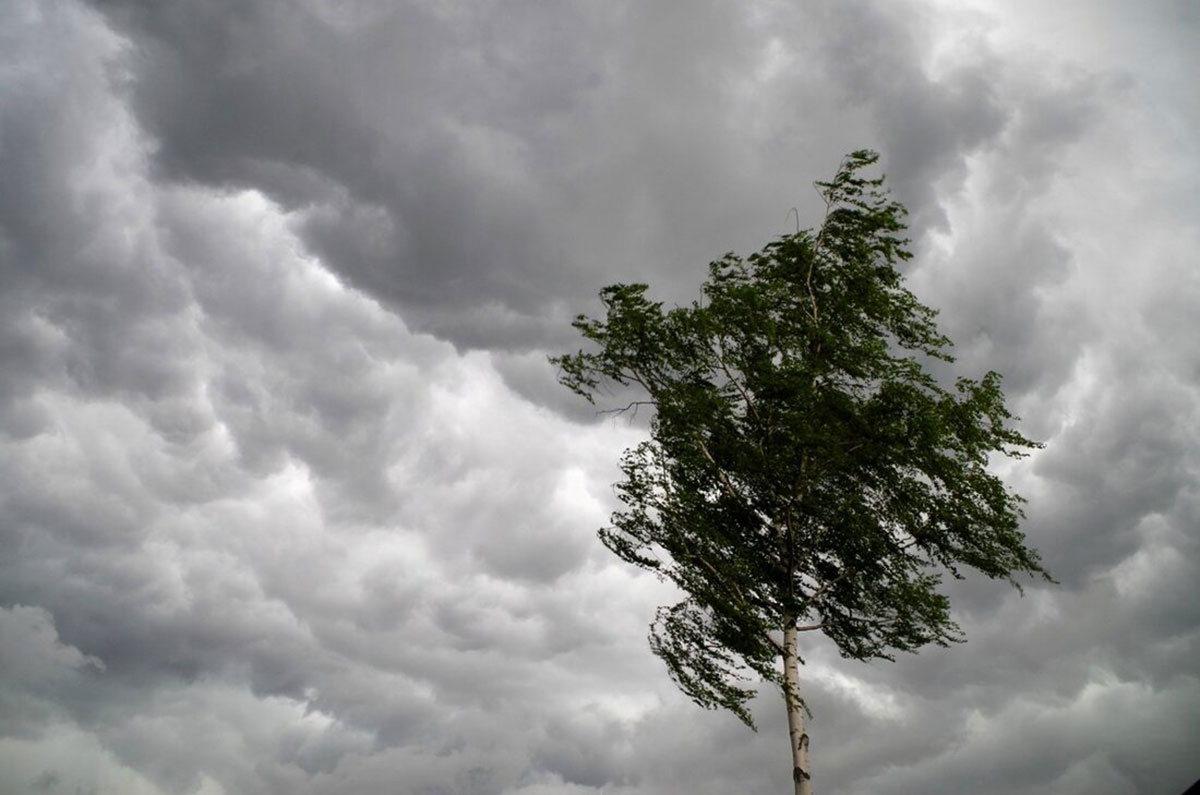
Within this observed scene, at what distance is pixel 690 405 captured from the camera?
→ 1984cm

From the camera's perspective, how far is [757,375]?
64.1 ft

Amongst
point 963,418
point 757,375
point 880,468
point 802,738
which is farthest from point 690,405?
A: point 802,738

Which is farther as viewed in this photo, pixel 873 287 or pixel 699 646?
pixel 873 287

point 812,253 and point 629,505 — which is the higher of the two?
point 812,253

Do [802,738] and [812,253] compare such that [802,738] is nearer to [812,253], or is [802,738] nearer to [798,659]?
[798,659]

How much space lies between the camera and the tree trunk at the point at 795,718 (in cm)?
1636

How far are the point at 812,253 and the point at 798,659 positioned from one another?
35.6ft

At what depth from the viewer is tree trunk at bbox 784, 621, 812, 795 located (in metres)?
16.4

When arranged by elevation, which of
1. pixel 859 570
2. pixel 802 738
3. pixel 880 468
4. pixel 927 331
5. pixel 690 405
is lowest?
pixel 802 738

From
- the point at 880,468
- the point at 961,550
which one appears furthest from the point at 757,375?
the point at 961,550

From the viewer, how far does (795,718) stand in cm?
1703

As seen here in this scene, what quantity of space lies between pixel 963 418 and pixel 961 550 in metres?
3.31

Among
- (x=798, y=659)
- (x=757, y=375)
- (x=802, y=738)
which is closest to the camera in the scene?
(x=802, y=738)

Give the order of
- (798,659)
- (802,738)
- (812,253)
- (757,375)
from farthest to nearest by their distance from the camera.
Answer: (812,253) < (757,375) < (798,659) < (802,738)
